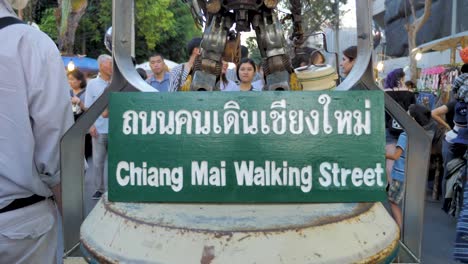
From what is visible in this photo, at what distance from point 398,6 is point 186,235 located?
94.7 feet

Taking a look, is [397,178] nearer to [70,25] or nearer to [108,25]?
[70,25]

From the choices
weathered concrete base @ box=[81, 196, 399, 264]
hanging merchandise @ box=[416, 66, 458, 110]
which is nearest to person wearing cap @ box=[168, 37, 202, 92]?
weathered concrete base @ box=[81, 196, 399, 264]

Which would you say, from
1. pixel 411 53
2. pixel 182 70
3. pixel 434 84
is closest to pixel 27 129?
pixel 182 70

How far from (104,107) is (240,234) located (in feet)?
2.24

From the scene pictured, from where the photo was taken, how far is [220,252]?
1.23 m

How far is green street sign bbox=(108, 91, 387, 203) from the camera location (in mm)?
1312

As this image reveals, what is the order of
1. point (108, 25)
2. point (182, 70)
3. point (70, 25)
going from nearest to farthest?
point (182, 70) < point (70, 25) < point (108, 25)

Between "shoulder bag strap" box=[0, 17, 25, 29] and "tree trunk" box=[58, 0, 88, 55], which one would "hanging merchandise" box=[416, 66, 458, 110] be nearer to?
"shoulder bag strap" box=[0, 17, 25, 29]

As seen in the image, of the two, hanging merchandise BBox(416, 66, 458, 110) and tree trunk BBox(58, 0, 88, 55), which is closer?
hanging merchandise BBox(416, 66, 458, 110)

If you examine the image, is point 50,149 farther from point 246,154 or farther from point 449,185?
point 449,185

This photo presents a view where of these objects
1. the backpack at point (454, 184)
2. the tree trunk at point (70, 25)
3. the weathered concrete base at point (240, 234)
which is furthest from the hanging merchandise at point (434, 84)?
the tree trunk at point (70, 25)

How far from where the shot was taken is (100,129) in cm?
495

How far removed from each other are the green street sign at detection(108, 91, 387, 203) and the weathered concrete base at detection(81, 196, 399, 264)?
2.9 inches

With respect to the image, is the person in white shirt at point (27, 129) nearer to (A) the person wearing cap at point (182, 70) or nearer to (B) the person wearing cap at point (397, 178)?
(A) the person wearing cap at point (182, 70)
